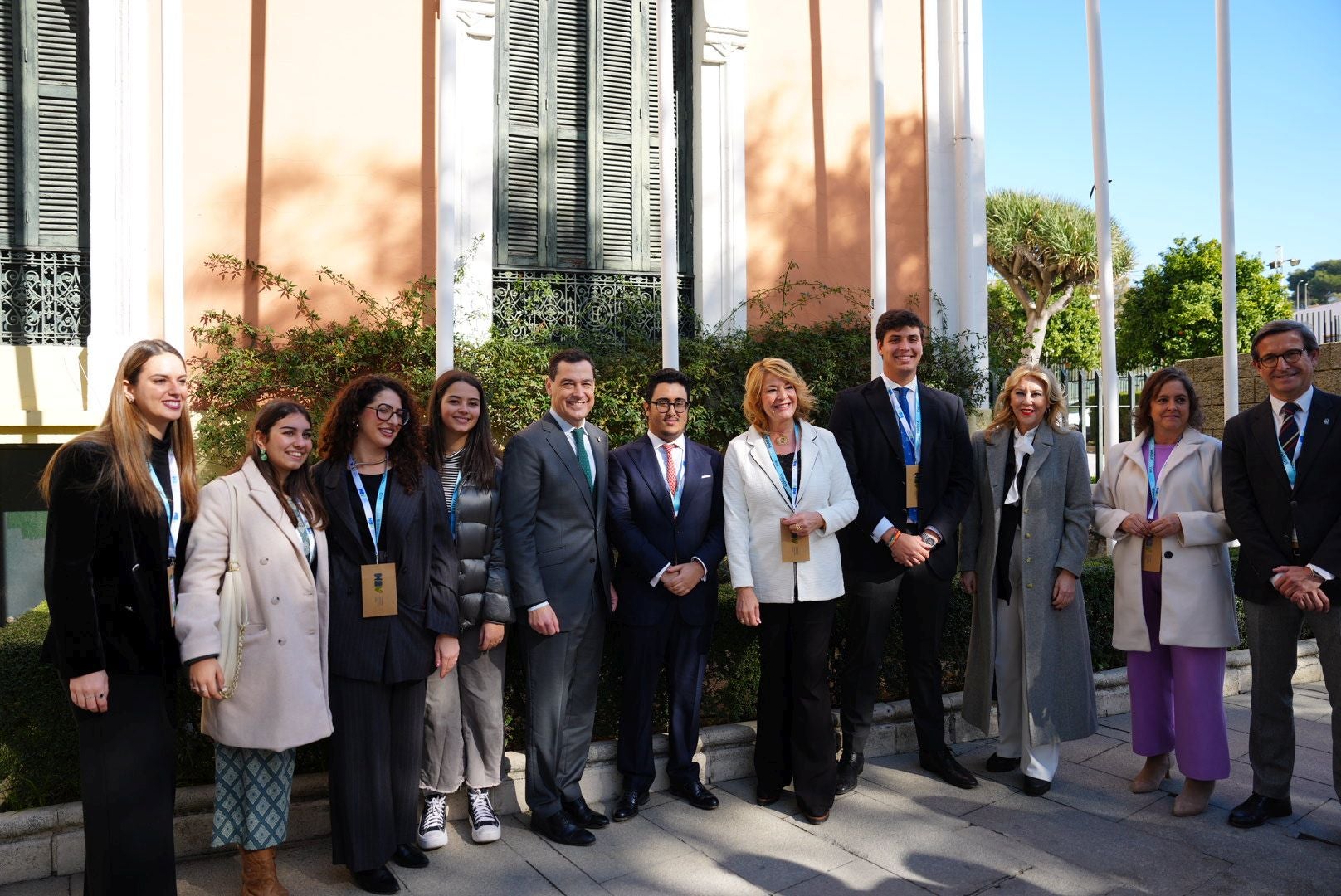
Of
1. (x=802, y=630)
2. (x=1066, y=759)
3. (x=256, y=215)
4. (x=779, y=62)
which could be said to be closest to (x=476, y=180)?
(x=256, y=215)

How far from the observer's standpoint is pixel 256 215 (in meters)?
8.60

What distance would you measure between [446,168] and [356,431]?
14.2 feet

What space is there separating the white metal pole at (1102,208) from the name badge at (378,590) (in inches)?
259

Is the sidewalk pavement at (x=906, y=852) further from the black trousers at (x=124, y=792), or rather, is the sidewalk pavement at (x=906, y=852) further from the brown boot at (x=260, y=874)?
the black trousers at (x=124, y=792)

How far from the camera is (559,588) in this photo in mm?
4449

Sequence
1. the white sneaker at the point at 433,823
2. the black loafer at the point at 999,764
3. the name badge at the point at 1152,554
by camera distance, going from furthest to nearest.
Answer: the black loafer at the point at 999,764 → the name badge at the point at 1152,554 → the white sneaker at the point at 433,823

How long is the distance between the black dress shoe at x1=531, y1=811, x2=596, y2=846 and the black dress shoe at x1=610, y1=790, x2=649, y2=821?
8.6 inches

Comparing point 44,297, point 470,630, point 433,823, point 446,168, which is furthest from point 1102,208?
point 44,297

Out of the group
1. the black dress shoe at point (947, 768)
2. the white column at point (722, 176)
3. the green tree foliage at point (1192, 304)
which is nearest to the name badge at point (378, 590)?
the black dress shoe at point (947, 768)

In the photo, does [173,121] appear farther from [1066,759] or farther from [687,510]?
[1066,759]

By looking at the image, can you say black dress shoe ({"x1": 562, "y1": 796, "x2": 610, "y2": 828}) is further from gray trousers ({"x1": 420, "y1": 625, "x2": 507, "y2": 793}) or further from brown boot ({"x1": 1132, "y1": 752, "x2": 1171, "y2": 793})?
brown boot ({"x1": 1132, "y1": 752, "x2": 1171, "y2": 793})

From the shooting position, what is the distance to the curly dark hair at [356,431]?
13.3ft

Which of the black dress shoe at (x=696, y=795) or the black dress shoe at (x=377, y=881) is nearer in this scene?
the black dress shoe at (x=377, y=881)

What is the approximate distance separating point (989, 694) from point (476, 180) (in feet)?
21.5
